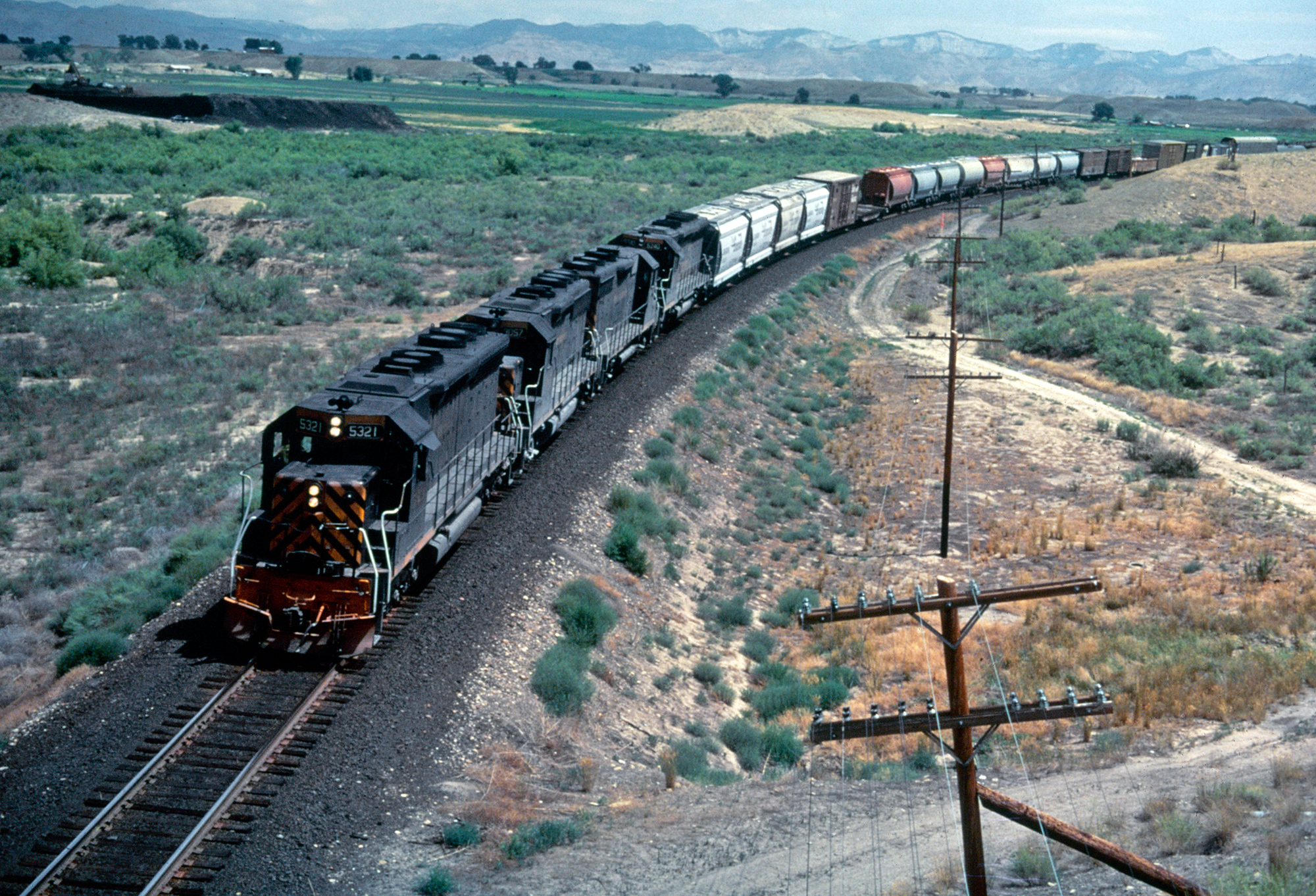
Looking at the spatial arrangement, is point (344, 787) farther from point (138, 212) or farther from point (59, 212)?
point (138, 212)

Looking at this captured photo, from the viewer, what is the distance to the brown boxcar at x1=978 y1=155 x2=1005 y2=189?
83625 millimetres

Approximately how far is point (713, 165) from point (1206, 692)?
81.6 m

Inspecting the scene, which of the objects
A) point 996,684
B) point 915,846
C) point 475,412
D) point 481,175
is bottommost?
point 996,684

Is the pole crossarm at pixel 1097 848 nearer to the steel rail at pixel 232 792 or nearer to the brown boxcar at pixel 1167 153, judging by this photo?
the steel rail at pixel 232 792

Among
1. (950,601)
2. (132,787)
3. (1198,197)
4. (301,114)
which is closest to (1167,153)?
(1198,197)

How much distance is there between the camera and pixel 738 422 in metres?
33.5

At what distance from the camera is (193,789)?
1270 cm

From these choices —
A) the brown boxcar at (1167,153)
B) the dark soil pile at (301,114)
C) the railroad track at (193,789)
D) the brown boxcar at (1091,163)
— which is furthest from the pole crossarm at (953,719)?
the dark soil pile at (301,114)

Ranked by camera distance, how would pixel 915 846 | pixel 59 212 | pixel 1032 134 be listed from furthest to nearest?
pixel 1032 134 → pixel 59 212 → pixel 915 846

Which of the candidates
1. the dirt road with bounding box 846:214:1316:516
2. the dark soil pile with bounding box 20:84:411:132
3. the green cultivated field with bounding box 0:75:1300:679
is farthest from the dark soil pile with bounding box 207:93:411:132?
the dirt road with bounding box 846:214:1316:516

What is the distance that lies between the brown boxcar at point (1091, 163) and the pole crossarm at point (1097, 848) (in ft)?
306

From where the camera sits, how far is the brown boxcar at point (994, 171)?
83625mm

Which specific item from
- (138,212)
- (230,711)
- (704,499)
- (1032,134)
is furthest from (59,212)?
(1032,134)

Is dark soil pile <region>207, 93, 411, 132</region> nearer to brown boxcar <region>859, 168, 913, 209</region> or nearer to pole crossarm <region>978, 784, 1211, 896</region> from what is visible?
brown boxcar <region>859, 168, 913, 209</region>
